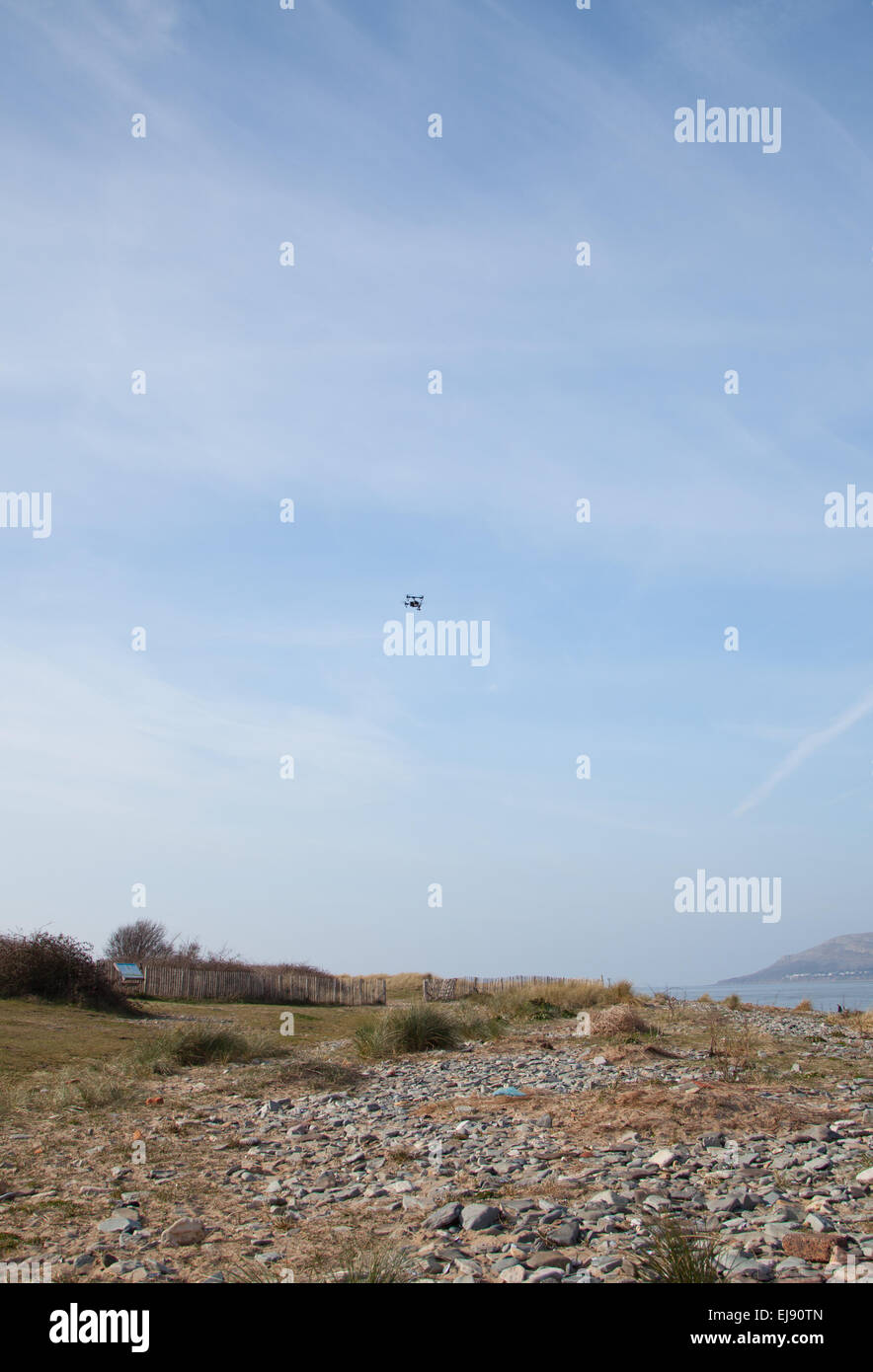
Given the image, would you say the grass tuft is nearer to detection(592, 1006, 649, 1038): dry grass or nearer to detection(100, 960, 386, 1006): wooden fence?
detection(592, 1006, 649, 1038): dry grass

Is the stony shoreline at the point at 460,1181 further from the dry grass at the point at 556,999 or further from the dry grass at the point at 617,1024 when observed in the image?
the dry grass at the point at 556,999

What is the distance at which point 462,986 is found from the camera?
40.5m

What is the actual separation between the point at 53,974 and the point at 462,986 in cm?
1851

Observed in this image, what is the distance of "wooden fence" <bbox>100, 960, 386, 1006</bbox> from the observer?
111 ft

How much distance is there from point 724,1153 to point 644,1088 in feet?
8.85

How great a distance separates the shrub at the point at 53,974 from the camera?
26.1 m

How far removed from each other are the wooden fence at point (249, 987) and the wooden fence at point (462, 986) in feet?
7.34

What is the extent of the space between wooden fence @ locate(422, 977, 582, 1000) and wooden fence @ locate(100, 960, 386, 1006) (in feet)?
7.34

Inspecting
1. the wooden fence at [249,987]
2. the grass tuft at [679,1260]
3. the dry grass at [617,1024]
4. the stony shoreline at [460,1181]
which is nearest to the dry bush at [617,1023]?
the dry grass at [617,1024]

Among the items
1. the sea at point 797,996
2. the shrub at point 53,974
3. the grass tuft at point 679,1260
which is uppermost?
the grass tuft at point 679,1260

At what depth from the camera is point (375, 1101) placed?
1168 cm

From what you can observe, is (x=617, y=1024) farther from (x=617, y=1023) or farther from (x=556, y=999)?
(x=556, y=999)
